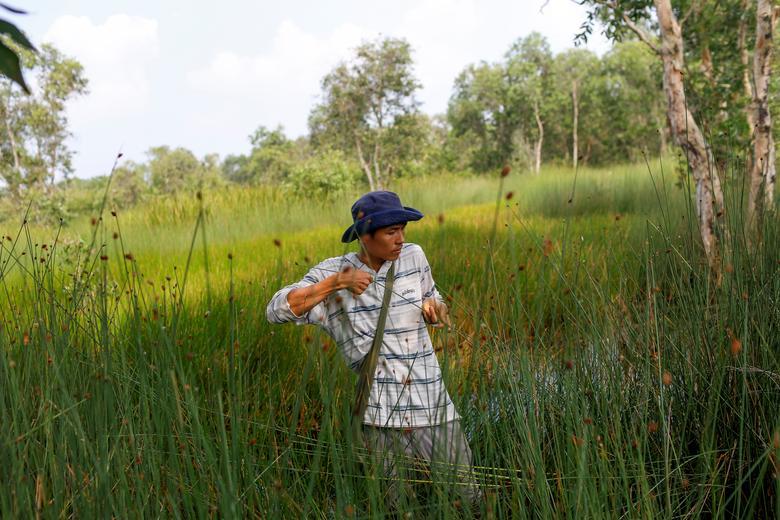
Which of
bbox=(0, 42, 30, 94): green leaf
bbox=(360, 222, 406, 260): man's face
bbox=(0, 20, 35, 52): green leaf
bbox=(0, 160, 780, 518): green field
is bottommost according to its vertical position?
bbox=(0, 160, 780, 518): green field

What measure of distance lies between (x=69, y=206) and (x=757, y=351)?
24274 millimetres

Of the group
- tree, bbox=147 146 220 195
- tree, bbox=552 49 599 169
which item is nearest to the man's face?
tree, bbox=552 49 599 169

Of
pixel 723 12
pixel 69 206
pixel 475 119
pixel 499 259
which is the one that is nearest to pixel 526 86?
pixel 475 119

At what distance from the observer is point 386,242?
197cm

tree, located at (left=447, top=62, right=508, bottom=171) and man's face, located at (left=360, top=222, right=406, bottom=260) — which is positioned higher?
tree, located at (left=447, top=62, right=508, bottom=171)

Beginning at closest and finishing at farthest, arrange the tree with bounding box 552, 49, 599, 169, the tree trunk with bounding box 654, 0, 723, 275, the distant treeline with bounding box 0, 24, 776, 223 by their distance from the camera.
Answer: the tree trunk with bounding box 654, 0, 723, 275
the distant treeline with bounding box 0, 24, 776, 223
the tree with bounding box 552, 49, 599, 169

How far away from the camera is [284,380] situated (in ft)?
9.66

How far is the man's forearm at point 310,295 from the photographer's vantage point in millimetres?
1847

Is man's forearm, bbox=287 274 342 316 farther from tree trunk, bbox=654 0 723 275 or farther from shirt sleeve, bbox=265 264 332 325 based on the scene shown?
tree trunk, bbox=654 0 723 275

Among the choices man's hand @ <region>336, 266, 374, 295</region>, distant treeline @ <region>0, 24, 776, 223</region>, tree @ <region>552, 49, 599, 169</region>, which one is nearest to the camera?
man's hand @ <region>336, 266, 374, 295</region>

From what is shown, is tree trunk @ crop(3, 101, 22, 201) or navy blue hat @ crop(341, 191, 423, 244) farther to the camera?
tree trunk @ crop(3, 101, 22, 201)

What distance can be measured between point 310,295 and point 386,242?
295 millimetres

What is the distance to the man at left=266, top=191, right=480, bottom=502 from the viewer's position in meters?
1.91

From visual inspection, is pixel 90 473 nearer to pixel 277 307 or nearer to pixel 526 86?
pixel 277 307
